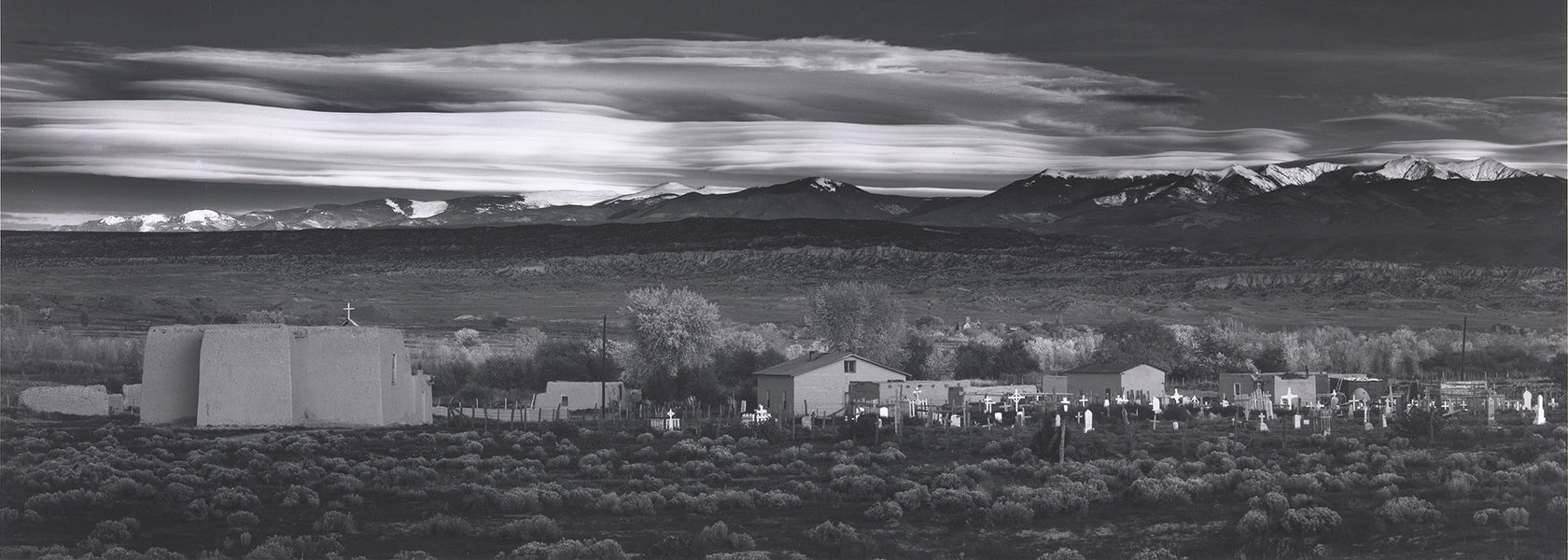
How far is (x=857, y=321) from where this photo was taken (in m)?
58.7

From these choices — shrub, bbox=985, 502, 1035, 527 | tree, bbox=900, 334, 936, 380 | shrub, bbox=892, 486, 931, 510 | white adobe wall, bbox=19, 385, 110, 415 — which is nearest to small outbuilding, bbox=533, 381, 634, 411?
white adobe wall, bbox=19, 385, 110, 415

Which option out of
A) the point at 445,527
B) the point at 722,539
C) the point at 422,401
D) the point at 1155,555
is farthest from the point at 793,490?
the point at 422,401

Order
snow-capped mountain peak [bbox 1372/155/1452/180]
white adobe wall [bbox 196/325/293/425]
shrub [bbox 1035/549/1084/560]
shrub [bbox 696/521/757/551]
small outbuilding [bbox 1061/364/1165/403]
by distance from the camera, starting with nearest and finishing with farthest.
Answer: shrub [bbox 1035/549/1084/560] < shrub [bbox 696/521/757/551] < white adobe wall [bbox 196/325/293/425] < small outbuilding [bbox 1061/364/1165/403] < snow-capped mountain peak [bbox 1372/155/1452/180]

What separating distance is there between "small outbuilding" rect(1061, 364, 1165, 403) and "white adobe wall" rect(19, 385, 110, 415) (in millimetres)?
23491

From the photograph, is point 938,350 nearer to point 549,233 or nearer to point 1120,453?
point 1120,453

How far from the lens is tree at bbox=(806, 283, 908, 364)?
57938 mm

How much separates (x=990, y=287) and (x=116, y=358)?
1946 inches

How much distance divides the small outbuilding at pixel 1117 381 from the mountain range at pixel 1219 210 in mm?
45294

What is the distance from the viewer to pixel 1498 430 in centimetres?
3114

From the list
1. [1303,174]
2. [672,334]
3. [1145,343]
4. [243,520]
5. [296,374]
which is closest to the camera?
[243,520]

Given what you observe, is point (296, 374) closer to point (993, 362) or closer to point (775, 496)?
point (775, 496)

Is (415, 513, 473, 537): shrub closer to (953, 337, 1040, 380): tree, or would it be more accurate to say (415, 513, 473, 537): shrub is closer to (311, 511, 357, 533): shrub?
(311, 511, 357, 533): shrub

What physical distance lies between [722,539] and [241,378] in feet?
54.2

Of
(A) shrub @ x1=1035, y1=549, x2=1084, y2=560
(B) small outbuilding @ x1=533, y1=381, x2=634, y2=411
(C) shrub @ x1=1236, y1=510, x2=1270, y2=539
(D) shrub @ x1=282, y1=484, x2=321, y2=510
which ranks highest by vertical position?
(B) small outbuilding @ x1=533, y1=381, x2=634, y2=411
